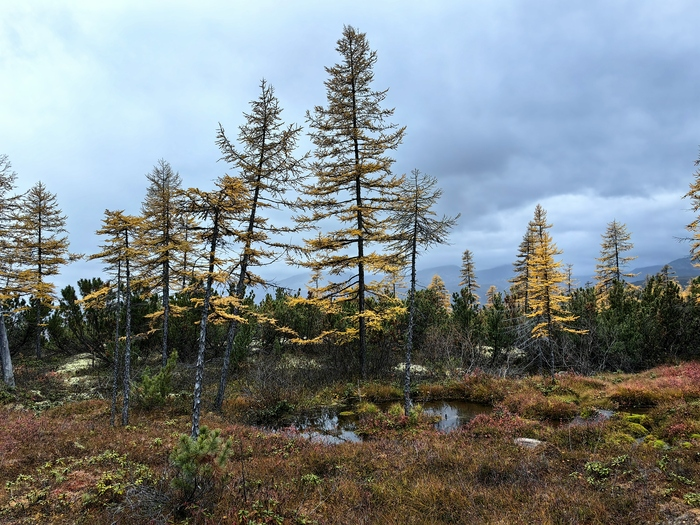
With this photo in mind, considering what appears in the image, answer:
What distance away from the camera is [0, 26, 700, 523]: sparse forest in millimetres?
6754

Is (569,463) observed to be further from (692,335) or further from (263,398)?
(692,335)

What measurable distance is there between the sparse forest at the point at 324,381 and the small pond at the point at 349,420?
688 millimetres

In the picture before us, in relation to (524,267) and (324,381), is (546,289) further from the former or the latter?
(524,267)

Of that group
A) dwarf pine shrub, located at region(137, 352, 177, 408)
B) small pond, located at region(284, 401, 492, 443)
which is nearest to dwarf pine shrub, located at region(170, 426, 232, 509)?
small pond, located at region(284, 401, 492, 443)

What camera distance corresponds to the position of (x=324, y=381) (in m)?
19.7

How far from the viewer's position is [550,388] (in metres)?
17.5

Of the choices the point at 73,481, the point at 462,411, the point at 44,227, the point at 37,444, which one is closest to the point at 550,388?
the point at 462,411

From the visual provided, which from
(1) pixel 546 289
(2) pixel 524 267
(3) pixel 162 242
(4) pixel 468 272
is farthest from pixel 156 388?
(4) pixel 468 272

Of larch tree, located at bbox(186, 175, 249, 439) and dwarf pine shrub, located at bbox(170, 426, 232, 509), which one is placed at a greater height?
larch tree, located at bbox(186, 175, 249, 439)

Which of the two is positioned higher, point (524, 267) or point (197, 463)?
point (524, 267)

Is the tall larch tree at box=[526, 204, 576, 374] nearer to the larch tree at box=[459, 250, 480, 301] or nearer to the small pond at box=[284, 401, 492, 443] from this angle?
the small pond at box=[284, 401, 492, 443]

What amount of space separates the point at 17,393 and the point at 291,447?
15444 mm

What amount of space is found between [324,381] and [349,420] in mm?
4895

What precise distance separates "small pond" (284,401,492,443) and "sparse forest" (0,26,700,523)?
2.26 ft
